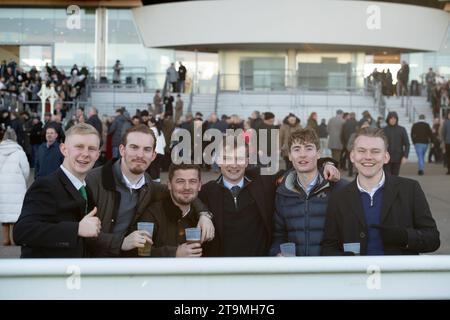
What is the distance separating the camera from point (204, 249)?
91.0 inches

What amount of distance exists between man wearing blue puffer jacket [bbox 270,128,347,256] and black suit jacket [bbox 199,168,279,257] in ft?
0.11

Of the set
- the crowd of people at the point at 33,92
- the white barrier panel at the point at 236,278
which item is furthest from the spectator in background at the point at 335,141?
the white barrier panel at the point at 236,278

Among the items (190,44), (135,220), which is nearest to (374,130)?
(135,220)

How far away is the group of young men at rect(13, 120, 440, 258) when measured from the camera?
2193mm

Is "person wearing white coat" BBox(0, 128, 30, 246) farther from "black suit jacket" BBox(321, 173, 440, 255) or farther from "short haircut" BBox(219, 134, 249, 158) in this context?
"black suit jacket" BBox(321, 173, 440, 255)

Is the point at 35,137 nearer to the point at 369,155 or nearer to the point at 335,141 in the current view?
the point at 335,141

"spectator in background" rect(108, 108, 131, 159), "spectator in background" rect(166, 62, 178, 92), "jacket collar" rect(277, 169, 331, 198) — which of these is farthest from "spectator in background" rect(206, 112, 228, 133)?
"jacket collar" rect(277, 169, 331, 198)

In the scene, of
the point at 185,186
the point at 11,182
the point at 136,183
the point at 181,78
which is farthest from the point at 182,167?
the point at 181,78

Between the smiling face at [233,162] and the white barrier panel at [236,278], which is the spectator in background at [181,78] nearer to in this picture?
the smiling face at [233,162]

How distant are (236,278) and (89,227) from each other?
2.49 ft

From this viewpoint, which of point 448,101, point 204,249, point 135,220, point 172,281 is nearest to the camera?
point 172,281

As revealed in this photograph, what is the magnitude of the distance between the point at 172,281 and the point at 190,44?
88.6ft

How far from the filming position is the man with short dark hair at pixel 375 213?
2172mm
